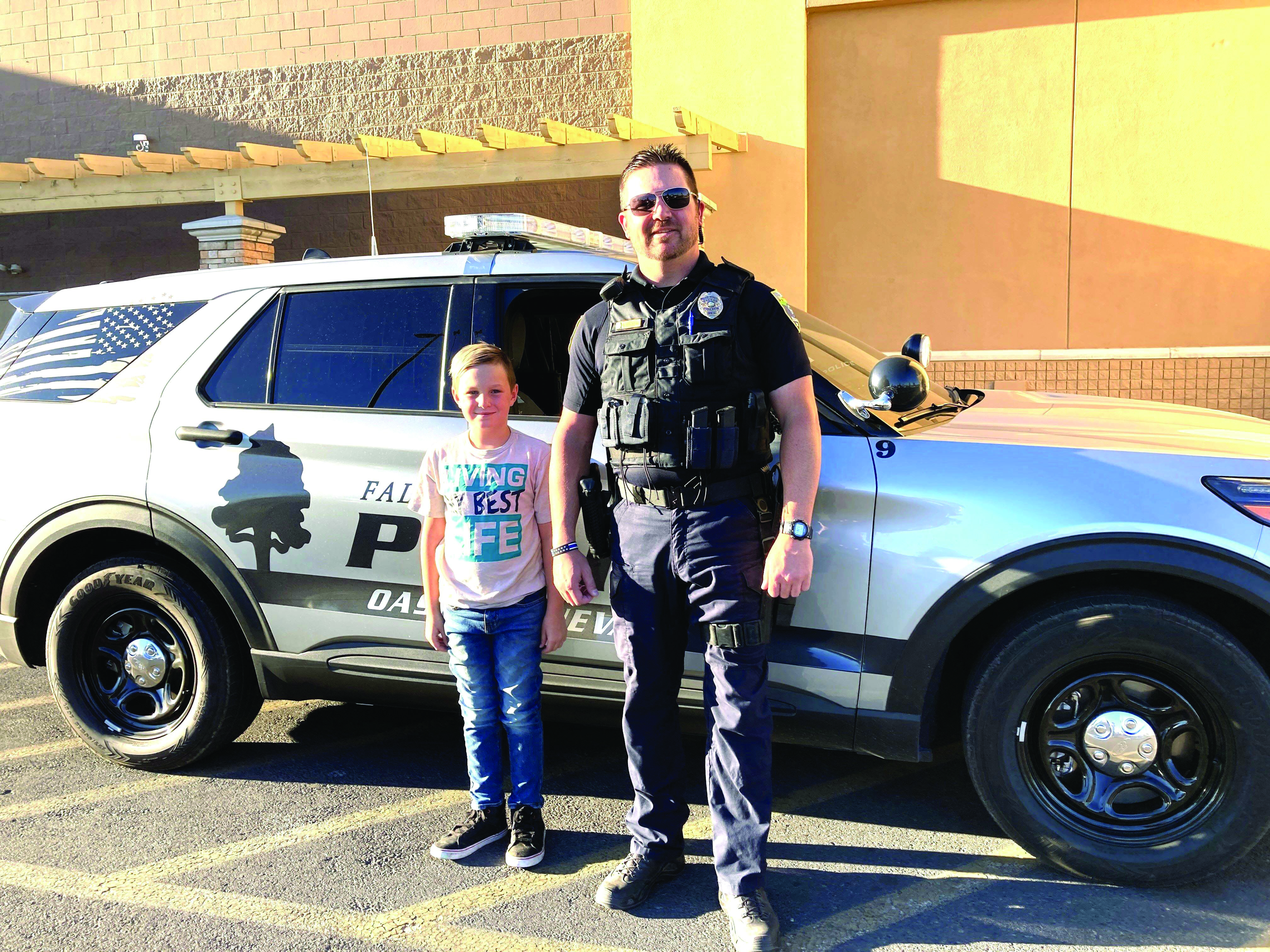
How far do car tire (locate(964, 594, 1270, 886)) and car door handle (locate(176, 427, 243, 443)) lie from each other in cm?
248

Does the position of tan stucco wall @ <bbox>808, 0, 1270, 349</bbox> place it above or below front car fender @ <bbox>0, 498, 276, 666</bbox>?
above

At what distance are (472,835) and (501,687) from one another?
17.7 inches

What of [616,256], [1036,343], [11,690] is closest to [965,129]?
[1036,343]

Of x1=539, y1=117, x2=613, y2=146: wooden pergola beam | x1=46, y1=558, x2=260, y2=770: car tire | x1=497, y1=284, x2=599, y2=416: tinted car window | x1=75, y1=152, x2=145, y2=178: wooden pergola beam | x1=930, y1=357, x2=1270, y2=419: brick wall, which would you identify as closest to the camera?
x1=497, y1=284, x2=599, y2=416: tinted car window

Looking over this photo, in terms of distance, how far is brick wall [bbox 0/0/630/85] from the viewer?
1111 cm

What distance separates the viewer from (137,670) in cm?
372

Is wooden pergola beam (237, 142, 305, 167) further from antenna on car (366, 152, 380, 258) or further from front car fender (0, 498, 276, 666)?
front car fender (0, 498, 276, 666)

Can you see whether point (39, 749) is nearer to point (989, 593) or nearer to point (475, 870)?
point (475, 870)

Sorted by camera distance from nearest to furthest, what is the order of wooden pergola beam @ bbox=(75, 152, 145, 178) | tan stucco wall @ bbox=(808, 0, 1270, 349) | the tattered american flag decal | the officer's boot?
1. the officer's boot
2. the tattered american flag decal
3. tan stucco wall @ bbox=(808, 0, 1270, 349)
4. wooden pergola beam @ bbox=(75, 152, 145, 178)

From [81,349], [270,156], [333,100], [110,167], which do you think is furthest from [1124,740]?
[333,100]

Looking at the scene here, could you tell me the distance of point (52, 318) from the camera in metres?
3.91

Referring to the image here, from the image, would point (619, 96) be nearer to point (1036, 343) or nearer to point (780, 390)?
point (1036, 343)

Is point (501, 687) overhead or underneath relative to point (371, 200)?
underneath

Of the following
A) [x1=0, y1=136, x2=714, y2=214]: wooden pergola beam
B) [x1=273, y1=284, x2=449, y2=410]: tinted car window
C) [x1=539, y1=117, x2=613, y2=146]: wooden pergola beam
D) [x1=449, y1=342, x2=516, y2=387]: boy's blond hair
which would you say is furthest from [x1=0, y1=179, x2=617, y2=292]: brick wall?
[x1=449, y1=342, x2=516, y2=387]: boy's blond hair
